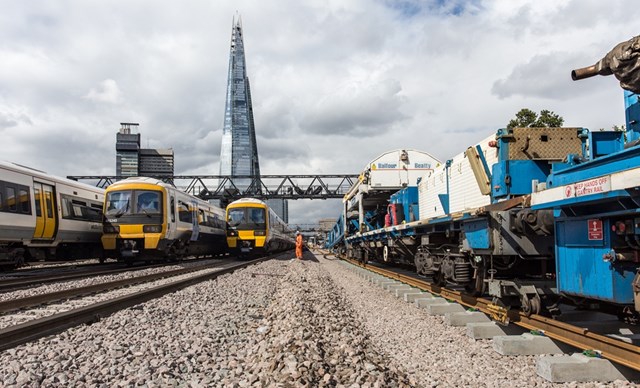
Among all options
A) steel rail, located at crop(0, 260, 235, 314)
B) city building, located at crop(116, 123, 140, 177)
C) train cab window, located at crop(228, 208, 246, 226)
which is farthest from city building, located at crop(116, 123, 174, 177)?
steel rail, located at crop(0, 260, 235, 314)

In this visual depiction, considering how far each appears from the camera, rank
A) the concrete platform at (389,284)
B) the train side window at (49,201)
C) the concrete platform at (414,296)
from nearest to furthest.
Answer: the concrete platform at (414,296), the concrete platform at (389,284), the train side window at (49,201)

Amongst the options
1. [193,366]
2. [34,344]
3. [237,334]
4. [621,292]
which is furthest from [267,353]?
[621,292]

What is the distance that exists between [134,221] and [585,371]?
14835 mm

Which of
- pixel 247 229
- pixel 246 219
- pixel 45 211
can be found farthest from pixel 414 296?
Answer: pixel 246 219

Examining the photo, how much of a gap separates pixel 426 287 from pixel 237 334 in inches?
183

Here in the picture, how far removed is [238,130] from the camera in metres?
151

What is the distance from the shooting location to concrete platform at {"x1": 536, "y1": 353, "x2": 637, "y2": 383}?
153 inches

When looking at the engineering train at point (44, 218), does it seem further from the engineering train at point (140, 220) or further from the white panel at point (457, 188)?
the white panel at point (457, 188)

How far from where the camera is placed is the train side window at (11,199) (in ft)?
41.5

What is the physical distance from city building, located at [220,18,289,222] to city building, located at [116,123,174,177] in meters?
22.9

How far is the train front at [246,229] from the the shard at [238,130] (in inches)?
4391

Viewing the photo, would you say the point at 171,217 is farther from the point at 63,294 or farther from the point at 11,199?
the point at 63,294

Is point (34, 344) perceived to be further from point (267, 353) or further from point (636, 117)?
point (636, 117)

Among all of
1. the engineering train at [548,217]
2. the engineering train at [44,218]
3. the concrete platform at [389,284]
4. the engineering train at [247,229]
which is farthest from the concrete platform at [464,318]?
the engineering train at [247,229]
